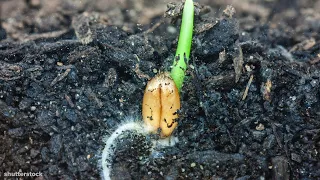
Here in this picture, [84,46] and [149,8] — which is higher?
[149,8]

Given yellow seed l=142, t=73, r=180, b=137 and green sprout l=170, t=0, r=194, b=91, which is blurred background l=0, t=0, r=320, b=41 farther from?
yellow seed l=142, t=73, r=180, b=137

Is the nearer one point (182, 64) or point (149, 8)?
point (182, 64)

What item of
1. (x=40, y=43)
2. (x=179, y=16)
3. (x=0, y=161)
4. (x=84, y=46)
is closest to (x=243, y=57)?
(x=179, y=16)

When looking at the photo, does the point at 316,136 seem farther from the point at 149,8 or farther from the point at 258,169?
the point at 149,8

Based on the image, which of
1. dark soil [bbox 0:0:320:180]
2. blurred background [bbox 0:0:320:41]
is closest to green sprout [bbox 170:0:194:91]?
dark soil [bbox 0:0:320:180]

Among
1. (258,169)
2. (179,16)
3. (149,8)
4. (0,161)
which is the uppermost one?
(149,8)

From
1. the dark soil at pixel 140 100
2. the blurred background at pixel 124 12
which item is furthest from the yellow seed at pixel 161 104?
the blurred background at pixel 124 12

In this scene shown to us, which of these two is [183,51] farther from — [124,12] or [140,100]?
[124,12]

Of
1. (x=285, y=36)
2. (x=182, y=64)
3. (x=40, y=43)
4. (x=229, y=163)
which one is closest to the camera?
(x=229, y=163)
